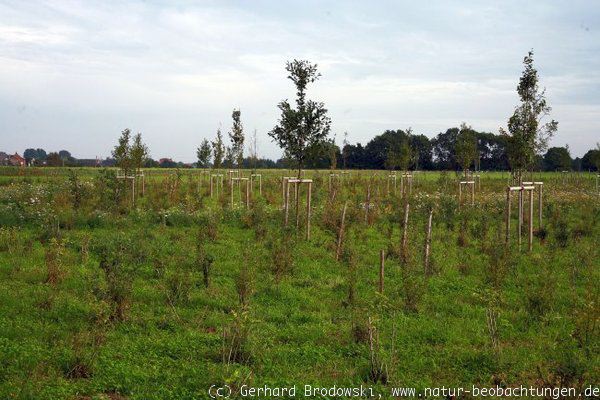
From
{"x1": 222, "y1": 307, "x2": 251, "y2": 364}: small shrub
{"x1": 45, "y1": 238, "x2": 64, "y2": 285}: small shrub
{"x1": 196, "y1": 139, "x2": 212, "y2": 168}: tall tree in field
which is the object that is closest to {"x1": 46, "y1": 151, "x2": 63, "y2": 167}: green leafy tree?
{"x1": 196, "y1": 139, "x2": 212, "y2": 168}: tall tree in field

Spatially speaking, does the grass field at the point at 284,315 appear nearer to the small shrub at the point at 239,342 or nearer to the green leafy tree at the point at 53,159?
the small shrub at the point at 239,342

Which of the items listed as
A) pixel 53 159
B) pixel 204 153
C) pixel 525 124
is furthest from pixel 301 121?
pixel 53 159

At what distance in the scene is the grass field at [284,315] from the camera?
6691mm

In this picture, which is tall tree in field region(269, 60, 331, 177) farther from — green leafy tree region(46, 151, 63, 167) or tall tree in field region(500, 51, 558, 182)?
green leafy tree region(46, 151, 63, 167)

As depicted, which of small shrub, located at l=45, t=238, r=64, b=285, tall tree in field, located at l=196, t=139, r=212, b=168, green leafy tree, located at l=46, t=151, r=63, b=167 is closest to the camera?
small shrub, located at l=45, t=238, r=64, b=285

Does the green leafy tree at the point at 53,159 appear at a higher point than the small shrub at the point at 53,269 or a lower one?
higher

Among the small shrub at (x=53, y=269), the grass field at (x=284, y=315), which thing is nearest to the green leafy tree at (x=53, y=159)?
the grass field at (x=284, y=315)

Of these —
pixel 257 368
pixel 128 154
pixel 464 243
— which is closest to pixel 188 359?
pixel 257 368

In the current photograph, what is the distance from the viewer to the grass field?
6691 mm

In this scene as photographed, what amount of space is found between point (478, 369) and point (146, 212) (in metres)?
15.4

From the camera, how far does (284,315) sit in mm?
9289

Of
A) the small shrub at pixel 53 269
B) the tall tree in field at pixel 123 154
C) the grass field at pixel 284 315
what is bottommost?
the grass field at pixel 284 315

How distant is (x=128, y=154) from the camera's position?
989 inches

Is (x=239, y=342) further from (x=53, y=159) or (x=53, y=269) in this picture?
(x=53, y=159)
